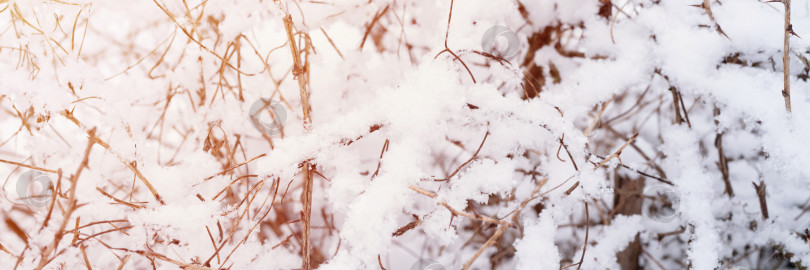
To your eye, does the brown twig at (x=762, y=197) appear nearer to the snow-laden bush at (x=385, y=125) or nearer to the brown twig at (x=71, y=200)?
the snow-laden bush at (x=385, y=125)

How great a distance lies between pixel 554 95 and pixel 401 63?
16.5 inches

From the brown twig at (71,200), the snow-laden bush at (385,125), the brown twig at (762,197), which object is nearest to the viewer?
the brown twig at (71,200)

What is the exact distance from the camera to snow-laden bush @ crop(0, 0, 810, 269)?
0.81 metres

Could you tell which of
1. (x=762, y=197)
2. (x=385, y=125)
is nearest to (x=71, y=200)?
(x=385, y=125)

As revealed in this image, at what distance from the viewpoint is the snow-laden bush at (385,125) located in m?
0.81

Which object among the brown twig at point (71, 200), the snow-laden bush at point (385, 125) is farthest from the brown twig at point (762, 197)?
the brown twig at point (71, 200)

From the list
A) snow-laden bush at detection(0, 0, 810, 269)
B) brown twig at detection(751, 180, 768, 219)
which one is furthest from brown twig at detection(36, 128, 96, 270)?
brown twig at detection(751, 180, 768, 219)

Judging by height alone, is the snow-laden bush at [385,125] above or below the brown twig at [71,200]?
above

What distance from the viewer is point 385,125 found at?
2.72ft

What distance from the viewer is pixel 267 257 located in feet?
3.25

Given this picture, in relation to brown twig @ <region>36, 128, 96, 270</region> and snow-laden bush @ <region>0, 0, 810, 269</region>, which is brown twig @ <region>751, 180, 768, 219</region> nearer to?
snow-laden bush @ <region>0, 0, 810, 269</region>

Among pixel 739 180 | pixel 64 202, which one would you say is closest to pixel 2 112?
pixel 64 202

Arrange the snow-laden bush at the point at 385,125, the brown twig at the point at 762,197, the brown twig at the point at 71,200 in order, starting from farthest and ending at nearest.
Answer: the brown twig at the point at 762,197, the snow-laden bush at the point at 385,125, the brown twig at the point at 71,200

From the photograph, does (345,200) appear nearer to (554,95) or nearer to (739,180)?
(554,95)
